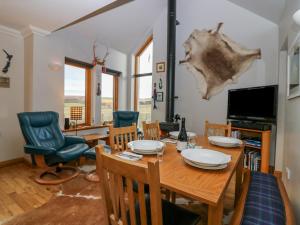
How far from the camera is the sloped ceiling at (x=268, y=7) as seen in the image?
2422mm

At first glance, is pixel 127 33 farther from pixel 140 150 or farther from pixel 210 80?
pixel 140 150

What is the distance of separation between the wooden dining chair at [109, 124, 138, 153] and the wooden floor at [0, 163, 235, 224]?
1115 millimetres

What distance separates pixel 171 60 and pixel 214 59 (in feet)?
2.90

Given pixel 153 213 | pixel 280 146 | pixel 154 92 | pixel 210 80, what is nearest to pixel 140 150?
pixel 153 213

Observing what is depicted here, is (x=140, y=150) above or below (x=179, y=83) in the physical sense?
below

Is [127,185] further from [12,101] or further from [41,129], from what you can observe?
[12,101]

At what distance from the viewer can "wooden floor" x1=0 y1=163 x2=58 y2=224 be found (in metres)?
1.86

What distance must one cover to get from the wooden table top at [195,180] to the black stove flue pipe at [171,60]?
8.85ft

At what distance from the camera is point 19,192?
7.18 ft

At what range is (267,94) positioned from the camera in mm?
2668

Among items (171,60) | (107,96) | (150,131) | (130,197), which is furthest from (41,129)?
(171,60)

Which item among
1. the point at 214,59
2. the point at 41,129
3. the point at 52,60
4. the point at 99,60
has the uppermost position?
the point at 99,60

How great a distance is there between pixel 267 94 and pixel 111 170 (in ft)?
8.98

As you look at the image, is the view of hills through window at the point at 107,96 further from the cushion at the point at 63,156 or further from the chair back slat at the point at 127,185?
the chair back slat at the point at 127,185
